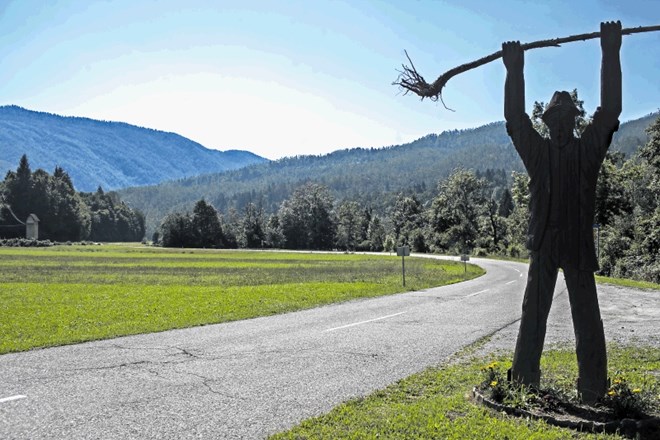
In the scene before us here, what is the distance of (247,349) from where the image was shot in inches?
431

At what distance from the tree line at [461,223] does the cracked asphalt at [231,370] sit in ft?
92.2

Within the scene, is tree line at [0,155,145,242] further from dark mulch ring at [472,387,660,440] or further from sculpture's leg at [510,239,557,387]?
dark mulch ring at [472,387,660,440]

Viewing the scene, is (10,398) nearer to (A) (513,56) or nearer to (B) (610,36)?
(A) (513,56)

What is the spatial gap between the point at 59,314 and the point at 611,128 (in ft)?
50.0

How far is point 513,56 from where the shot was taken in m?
7.13

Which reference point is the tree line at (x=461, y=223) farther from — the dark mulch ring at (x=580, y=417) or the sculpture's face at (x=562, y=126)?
the dark mulch ring at (x=580, y=417)

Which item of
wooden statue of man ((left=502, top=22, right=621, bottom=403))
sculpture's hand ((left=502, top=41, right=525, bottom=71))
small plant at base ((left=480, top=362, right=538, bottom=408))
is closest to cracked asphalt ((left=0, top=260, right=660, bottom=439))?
small plant at base ((left=480, top=362, right=538, bottom=408))

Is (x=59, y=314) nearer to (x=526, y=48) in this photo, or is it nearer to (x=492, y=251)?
(x=526, y=48)

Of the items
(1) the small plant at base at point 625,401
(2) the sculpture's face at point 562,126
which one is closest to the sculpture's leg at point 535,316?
(1) the small plant at base at point 625,401

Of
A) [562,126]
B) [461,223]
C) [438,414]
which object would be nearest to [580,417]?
[438,414]

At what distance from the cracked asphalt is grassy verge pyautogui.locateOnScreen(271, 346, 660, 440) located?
0.39 metres

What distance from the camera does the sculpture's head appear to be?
22.1ft

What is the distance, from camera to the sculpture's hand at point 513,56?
711cm

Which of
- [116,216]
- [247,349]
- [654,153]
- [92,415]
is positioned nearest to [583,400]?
[92,415]
